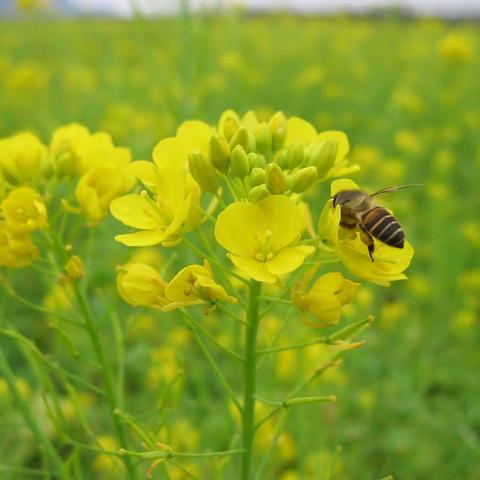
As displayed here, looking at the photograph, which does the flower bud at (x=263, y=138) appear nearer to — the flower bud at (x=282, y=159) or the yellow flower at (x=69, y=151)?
the flower bud at (x=282, y=159)

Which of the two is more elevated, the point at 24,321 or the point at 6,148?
the point at 6,148

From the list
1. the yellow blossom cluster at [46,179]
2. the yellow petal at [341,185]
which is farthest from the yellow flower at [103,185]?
the yellow petal at [341,185]

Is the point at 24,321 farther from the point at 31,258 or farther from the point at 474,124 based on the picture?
the point at 474,124

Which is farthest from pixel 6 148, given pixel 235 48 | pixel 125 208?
pixel 235 48

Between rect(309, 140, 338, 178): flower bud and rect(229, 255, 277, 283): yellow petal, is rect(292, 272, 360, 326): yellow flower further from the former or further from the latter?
rect(309, 140, 338, 178): flower bud

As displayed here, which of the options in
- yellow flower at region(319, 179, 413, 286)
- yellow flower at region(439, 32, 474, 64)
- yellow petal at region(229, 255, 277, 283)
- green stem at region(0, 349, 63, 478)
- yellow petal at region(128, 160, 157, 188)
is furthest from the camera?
yellow flower at region(439, 32, 474, 64)

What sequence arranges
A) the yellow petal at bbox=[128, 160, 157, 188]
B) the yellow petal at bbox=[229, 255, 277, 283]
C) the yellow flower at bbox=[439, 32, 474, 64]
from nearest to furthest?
the yellow petal at bbox=[229, 255, 277, 283] → the yellow petal at bbox=[128, 160, 157, 188] → the yellow flower at bbox=[439, 32, 474, 64]

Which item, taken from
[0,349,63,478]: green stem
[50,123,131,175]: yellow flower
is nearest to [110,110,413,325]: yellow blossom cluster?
[50,123,131,175]: yellow flower
